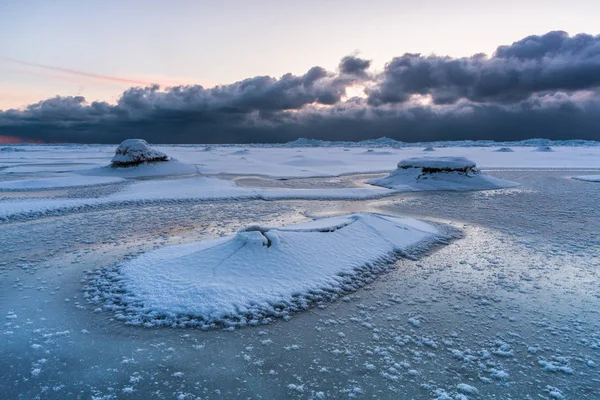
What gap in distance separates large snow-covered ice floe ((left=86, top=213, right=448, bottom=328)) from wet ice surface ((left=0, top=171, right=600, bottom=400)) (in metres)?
0.25

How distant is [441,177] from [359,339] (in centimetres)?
1243

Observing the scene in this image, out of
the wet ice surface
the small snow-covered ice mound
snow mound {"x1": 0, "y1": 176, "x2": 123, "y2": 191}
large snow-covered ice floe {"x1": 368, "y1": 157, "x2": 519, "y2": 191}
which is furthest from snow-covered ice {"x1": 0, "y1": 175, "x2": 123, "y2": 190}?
large snow-covered ice floe {"x1": 368, "y1": 157, "x2": 519, "y2": 191}

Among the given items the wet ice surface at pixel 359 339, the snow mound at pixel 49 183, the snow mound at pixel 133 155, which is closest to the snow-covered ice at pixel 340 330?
the wet ice surface at pixel 359 339

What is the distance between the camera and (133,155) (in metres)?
19.1

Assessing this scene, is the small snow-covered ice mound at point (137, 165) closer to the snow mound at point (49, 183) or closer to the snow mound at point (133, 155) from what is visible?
the snow mound at point (133, 155)

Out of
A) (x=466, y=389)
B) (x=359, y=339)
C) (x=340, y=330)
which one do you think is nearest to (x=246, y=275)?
(x=340, y=330)

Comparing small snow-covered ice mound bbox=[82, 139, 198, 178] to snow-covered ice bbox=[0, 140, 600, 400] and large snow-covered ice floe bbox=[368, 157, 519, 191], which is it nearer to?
large snow-covered ice floe bbox=[368, 157, 519, 191]

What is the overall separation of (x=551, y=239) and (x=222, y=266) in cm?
579

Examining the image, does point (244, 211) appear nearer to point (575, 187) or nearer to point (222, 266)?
point (222, 266)

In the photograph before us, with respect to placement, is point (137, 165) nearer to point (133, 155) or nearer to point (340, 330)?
point (133, 155)

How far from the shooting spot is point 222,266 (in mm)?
4840

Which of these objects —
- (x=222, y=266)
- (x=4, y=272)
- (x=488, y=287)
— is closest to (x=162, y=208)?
(x=4, y=272)

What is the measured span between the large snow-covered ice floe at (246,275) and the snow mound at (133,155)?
14923 millimetres

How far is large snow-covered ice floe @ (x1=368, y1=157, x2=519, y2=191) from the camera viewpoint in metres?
14.1
